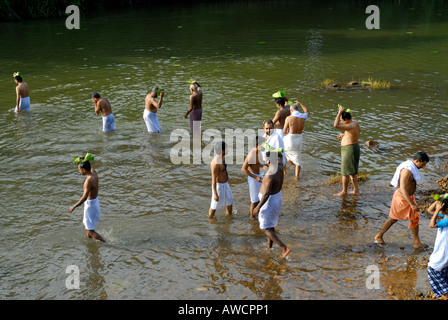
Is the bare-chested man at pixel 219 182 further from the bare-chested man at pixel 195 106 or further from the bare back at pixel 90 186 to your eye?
the bare-chested man at pixel 195 106

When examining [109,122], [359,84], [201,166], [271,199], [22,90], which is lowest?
[201,166]

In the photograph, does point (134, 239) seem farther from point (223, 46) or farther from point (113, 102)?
point (223, 46)

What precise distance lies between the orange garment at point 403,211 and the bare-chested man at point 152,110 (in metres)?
7.29

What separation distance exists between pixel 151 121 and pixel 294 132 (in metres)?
4.78

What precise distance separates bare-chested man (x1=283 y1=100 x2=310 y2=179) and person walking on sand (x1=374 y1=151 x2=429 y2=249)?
3171mm

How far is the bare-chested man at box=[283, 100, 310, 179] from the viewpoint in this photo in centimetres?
1009

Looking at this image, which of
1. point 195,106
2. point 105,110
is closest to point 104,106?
point 105,110

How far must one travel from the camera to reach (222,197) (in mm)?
8648

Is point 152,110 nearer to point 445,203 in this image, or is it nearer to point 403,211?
point 403,211

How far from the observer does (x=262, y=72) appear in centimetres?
1969

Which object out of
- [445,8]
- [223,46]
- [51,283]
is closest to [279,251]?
[51,283]

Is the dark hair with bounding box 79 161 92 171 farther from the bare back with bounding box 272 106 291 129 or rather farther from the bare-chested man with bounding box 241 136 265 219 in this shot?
the bare back with bounding box 272 106 291 129
